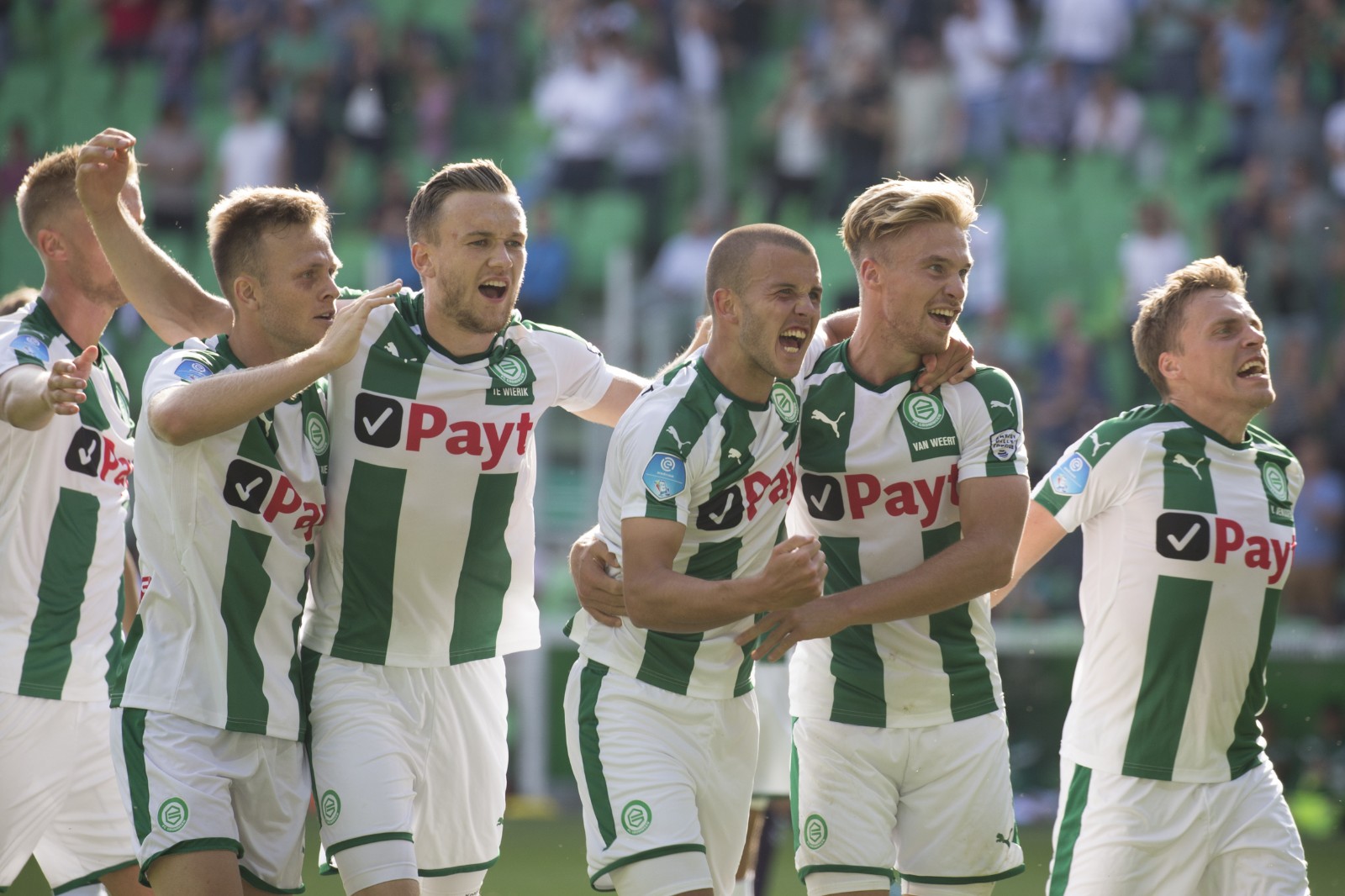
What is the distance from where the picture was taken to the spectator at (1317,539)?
1233cm

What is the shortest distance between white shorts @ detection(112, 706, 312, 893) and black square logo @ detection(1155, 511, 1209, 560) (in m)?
2.94

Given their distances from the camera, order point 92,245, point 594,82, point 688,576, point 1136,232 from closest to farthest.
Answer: point 688,576
point 92,245
point 1136,232
point 594,82

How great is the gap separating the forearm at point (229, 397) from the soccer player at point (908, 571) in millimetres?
1623

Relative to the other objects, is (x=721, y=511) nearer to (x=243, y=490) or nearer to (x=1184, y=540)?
(x=243, y=490)

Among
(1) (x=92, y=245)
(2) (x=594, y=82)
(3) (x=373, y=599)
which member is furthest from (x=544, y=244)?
(3) (x=373, y=599)

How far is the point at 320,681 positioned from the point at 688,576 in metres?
1.29

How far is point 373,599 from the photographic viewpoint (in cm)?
514

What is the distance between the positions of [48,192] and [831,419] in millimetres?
3067

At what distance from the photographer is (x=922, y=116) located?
622 inches

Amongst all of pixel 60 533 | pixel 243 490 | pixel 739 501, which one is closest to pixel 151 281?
pixel 60 533

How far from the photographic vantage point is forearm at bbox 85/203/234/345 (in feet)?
18.0

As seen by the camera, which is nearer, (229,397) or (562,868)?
(229,397)

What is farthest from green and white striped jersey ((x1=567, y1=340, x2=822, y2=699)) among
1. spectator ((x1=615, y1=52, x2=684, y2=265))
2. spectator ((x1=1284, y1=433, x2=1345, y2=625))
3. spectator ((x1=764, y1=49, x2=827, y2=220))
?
spectator ((x1=615, y1=52, x2=684, y2=265))

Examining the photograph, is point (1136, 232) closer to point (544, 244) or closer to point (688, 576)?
point (544, 244)
